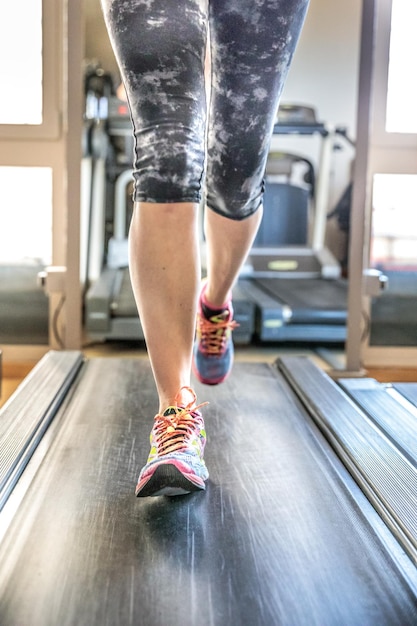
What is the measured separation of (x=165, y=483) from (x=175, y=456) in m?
0.04

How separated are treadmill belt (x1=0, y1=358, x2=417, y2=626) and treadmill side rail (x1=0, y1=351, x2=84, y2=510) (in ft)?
0.10

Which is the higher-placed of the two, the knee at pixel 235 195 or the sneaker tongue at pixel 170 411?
the knee at pixel 235 195

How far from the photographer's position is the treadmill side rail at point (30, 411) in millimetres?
1193

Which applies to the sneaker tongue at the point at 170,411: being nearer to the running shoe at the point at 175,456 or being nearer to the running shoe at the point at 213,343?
the running shoe at the point at 175,456

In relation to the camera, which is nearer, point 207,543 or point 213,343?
point 207,543

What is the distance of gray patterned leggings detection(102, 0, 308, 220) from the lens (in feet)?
3.37

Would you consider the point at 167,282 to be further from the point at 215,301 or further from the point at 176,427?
the point at 215,301

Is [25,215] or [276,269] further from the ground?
[25,215]

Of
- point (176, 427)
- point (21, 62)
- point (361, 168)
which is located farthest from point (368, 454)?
point (21, 62)

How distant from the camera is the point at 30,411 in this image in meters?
1.51

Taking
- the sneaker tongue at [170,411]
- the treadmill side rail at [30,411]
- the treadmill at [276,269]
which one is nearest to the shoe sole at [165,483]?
the sneaker tongue at [170,411]

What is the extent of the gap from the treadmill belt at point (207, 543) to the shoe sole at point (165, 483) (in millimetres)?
24

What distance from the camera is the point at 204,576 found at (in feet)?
2.70

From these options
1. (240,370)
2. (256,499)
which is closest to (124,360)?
(240,370)
